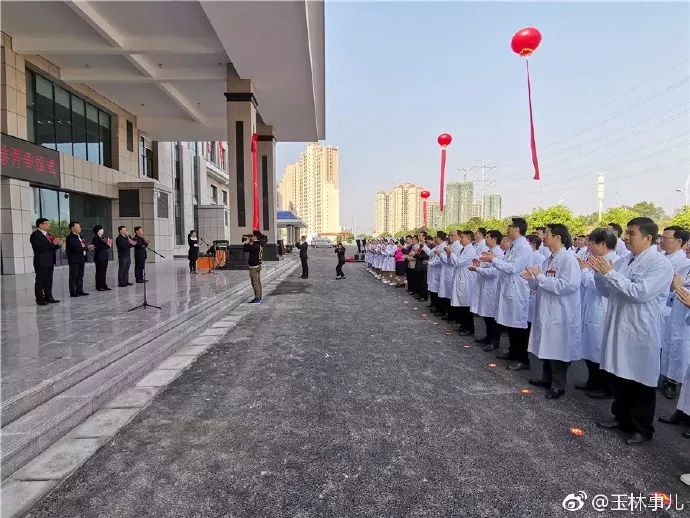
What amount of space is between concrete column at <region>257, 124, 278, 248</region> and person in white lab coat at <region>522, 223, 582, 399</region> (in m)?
17.8

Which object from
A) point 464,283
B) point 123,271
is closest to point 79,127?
point 123,271

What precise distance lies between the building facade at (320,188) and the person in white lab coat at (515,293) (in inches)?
4051

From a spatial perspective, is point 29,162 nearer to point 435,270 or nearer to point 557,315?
point 435,270

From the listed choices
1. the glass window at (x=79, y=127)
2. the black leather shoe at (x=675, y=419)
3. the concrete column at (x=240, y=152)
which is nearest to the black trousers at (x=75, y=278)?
the concrete column at (x=240, y=152)

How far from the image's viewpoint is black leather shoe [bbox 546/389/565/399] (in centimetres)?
404

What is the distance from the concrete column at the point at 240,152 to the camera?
14734 millimetres

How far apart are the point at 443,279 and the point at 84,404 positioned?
259 inches

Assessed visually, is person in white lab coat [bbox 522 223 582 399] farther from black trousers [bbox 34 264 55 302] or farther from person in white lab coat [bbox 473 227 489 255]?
black trousers [bbox 34 264 55 302]

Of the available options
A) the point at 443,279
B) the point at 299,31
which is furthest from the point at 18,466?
the point at 299,31

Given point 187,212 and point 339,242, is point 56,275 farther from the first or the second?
point 187,212

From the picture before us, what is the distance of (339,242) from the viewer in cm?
1720

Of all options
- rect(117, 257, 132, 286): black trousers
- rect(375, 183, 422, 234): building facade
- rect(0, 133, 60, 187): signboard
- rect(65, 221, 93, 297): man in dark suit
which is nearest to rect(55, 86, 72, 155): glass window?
rect(0, 133, 60, 187): signboard

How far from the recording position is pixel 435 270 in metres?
9.25

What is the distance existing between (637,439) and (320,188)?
111690 millimetres
